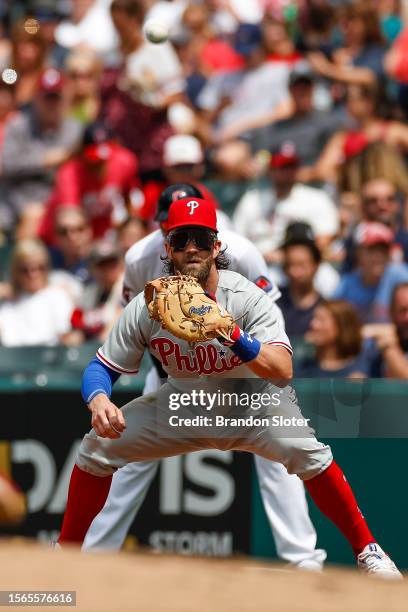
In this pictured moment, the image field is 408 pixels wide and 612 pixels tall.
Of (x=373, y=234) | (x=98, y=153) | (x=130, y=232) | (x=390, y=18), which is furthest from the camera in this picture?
(x=390, y=18)

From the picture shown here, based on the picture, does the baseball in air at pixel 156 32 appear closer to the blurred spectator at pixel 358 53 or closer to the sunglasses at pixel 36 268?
the blurred spectator at pixel 358 53

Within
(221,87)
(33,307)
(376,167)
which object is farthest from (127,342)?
(221,87)

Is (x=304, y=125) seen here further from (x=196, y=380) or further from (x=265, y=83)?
(x=196, y=380)

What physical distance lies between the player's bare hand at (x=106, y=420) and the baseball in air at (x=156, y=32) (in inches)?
227

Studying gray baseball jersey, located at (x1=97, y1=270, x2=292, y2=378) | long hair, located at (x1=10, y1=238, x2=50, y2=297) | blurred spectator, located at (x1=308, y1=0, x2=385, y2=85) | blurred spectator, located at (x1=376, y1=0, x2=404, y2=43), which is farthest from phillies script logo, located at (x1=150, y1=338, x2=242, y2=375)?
blurred spectator, located at (x1=376, y1=0, x2=404, y2=43)

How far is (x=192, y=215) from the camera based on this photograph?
5156mm

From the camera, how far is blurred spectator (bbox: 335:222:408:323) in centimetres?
817

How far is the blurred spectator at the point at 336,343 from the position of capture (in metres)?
7.38

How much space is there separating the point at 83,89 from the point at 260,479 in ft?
18.3

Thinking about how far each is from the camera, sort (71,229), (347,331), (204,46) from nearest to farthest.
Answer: (347,331)
(71,229)
(204,46)

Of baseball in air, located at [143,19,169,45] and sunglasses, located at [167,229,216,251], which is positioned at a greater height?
baseball in air, located at [143,19,169,45]

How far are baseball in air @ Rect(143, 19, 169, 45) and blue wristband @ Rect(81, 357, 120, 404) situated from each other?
549 cm

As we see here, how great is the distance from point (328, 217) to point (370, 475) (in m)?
2.86

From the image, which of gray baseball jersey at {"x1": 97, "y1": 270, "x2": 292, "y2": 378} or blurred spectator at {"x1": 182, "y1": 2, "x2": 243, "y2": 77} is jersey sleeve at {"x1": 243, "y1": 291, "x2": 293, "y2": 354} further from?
blurred spectator at {"x1": 182, "y1": 2, "x2": 243, "y2": 77}
